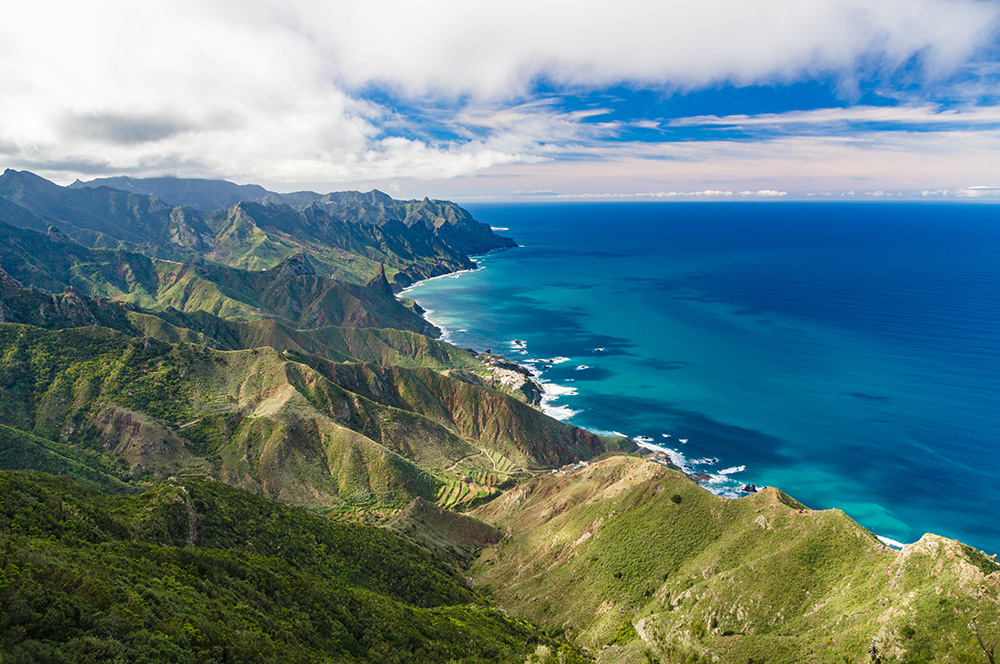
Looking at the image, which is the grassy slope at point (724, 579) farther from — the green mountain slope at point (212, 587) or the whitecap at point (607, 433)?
the whitecap at point (607, 433)

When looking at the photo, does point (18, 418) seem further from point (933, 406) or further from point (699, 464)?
point (933, 406)

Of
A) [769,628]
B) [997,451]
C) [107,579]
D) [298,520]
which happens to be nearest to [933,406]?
[997,451]

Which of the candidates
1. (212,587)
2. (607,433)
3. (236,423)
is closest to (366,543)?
(212,587)

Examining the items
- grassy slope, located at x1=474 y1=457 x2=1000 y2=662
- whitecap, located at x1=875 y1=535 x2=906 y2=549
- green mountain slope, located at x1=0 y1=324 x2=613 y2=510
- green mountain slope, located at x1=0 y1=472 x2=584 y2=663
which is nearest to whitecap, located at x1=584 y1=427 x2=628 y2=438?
green mountain slope, located at x1=0 y1=324 x2=613 y2=510

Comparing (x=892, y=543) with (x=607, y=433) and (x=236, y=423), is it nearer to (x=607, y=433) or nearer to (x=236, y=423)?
(x=607, y=433)

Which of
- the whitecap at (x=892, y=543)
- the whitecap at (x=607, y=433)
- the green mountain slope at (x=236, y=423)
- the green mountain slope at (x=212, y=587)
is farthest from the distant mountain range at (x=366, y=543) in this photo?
the whitecap at (x=892, y=543)

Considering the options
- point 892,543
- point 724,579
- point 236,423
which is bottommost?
point 892,543
